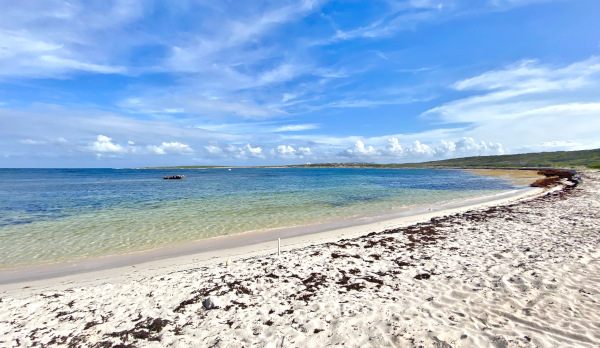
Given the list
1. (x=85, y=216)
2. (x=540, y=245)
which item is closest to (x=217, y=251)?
(x=540, y=245)

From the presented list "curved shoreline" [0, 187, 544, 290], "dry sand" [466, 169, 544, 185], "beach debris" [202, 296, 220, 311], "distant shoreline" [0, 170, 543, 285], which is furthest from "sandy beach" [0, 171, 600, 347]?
"dry sand" [466, 169, 544, 185]

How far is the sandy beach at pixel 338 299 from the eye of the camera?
530cm

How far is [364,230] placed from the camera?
15.6m

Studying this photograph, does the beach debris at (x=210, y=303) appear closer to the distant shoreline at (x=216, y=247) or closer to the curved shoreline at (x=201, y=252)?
the curved shoreline at (x=201, y=252)

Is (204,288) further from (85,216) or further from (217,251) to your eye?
(85,216)

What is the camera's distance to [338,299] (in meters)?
6.88

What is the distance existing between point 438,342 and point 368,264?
4.50 metres

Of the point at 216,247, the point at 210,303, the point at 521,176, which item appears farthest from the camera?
the point at 521,176

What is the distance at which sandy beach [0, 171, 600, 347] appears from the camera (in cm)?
530

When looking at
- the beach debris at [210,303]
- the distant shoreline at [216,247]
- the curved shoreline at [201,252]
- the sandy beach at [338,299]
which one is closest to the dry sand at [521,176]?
the distant shoreline at [216,247]

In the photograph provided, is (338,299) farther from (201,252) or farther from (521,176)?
(521,176)

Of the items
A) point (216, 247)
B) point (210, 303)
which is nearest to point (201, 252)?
point (216, 247)

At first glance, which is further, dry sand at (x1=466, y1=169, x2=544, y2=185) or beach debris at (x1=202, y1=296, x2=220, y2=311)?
dry sand at (x1=466, y1=169, x2=544, y2=185)

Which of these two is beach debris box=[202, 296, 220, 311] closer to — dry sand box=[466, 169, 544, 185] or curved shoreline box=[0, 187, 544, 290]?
curved shoreline box=[0, 187, 544, 290]
